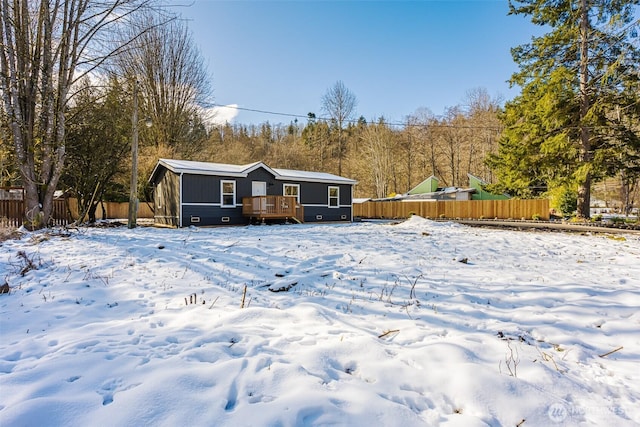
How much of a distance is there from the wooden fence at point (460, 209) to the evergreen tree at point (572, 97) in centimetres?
599

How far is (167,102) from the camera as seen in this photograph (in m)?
23.6

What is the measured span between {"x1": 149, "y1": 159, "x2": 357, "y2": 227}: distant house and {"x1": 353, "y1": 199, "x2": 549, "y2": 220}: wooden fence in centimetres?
1050

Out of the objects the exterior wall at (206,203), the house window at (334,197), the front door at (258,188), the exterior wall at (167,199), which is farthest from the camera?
the house window at (334,197)

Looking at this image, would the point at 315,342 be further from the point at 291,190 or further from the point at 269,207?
the point at 291,190

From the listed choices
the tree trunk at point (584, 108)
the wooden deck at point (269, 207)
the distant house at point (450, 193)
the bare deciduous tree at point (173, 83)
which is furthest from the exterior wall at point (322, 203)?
the tree trunk at point (584, 108)

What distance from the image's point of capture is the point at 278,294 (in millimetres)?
4781

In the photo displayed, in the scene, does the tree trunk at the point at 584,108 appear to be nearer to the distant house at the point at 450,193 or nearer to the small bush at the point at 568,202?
the small bush at the point at 568,202

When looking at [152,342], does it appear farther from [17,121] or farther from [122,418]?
[17,121]

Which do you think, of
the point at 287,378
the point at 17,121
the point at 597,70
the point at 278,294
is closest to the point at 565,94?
the point at 597,70

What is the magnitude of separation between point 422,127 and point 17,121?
3493cm

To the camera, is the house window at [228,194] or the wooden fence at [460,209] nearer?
the house window at [228,194]

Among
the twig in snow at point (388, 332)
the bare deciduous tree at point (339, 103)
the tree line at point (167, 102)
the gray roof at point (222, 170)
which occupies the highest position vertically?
the bare deciduous tree at point (339, 103)

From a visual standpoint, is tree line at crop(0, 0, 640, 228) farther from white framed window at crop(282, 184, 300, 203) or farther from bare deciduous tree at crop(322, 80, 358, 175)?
bare deciduous tree at crop(322, 80, 358, 175)

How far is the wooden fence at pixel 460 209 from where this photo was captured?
22188mm
